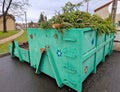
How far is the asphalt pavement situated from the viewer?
7.69 ft

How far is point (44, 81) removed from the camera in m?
2.66

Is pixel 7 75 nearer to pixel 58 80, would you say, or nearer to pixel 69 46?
pixel 58 80

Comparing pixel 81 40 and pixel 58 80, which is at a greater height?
pixel 81 40

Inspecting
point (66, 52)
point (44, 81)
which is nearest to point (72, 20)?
point (66, 52)

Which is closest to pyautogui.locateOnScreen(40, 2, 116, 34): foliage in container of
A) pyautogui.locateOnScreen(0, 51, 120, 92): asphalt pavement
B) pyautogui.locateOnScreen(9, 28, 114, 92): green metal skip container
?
pyautogui.locateOnScreen(9, 28, 114, 92): green metal skip container

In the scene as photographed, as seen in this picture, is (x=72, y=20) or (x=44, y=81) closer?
(x=72, y=20)

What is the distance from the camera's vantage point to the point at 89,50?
2299 millimetres

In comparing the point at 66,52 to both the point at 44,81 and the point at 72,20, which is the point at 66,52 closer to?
the point at 72,20

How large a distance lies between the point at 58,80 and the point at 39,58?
0.85 metres

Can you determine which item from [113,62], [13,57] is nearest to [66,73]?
[113,62]

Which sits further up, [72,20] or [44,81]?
[72,20]

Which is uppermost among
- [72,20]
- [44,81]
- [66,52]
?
[72,20]

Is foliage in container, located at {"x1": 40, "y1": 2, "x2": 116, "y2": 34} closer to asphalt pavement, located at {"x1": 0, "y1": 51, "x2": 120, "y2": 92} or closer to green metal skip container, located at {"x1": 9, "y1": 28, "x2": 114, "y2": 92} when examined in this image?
green metal skip container, located at {"x1": 9, "y1": 28, "x2": 114, "y2": 92}

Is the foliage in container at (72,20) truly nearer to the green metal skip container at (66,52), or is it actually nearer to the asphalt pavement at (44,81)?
the green metal skip container at (66,52)
